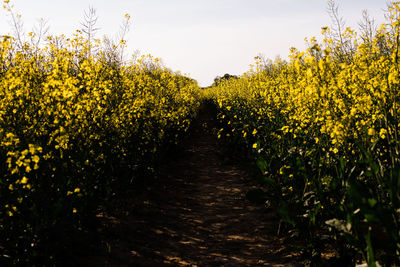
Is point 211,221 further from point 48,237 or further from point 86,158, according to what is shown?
point 48,237

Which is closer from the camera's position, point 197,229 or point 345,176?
point 345,176

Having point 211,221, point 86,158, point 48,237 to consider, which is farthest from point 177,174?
point 48,237

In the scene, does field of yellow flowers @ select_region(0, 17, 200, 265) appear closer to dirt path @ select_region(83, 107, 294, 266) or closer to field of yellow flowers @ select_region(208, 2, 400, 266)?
dirt path @ select_region(83, 107, 294, 266)

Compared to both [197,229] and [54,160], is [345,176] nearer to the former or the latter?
[197,229]

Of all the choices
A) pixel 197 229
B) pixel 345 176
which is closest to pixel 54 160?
pixel 197 229

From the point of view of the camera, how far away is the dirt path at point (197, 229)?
4418 millimetres

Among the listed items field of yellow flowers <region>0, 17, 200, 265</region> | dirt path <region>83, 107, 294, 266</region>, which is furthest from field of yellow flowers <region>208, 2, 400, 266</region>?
field of yellow flowers <region>0, 17, 200, 265</region>

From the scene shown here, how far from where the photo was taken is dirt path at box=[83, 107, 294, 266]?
4.42 m

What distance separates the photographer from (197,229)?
5.52 metres

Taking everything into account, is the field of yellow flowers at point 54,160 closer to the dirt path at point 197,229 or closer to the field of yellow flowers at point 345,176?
the dirt path at point 197,229

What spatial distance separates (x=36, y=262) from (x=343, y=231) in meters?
3.28

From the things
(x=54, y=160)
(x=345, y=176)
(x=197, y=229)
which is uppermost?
(x=54, y=160)

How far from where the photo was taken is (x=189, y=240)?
5.09 metres

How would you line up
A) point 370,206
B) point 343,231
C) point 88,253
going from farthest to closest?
point 88,253 < point 343,231 < point 370,206
